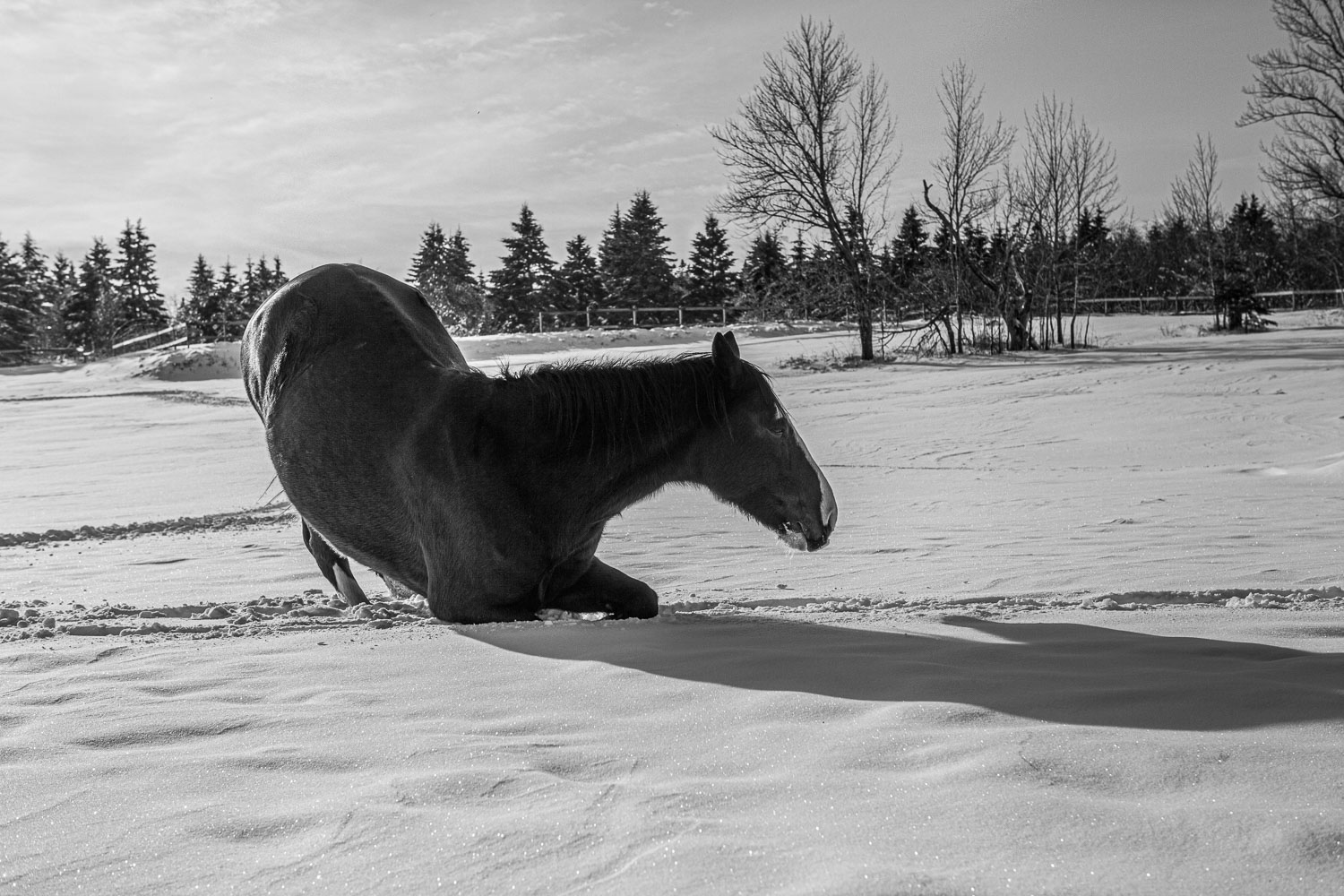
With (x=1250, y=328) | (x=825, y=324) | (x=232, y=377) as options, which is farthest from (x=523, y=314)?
(x=1250, y=328)

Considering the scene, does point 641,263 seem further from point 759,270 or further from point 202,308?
point 202,308

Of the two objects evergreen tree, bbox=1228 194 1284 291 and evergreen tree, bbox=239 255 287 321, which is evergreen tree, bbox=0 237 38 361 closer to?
evergreen tree, bbox=239 255 287 321

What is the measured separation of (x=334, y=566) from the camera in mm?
5453

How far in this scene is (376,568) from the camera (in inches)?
196

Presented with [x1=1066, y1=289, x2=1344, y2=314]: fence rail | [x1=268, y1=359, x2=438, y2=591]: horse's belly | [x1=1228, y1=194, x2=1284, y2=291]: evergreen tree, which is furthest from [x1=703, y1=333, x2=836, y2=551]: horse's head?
[x1=1228, y1=194, x2=1284, y2=291]: evergreen tree

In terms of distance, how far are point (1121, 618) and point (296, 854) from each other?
2.92m

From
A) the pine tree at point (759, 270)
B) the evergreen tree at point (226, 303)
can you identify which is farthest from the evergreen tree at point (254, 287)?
the pine tree at point (759, 270)

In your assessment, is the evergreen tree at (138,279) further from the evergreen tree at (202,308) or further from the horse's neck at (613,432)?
the horse's neck at (613,432)

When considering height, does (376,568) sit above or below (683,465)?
below

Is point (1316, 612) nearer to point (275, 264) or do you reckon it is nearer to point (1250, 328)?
point (1250, 328)

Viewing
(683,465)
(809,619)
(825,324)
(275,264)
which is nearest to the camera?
(809,619)

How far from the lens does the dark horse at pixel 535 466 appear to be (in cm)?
420

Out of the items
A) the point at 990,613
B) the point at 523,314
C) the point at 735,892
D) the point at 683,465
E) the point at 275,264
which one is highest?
the point at 275,264

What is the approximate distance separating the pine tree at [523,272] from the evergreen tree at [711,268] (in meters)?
8.83
